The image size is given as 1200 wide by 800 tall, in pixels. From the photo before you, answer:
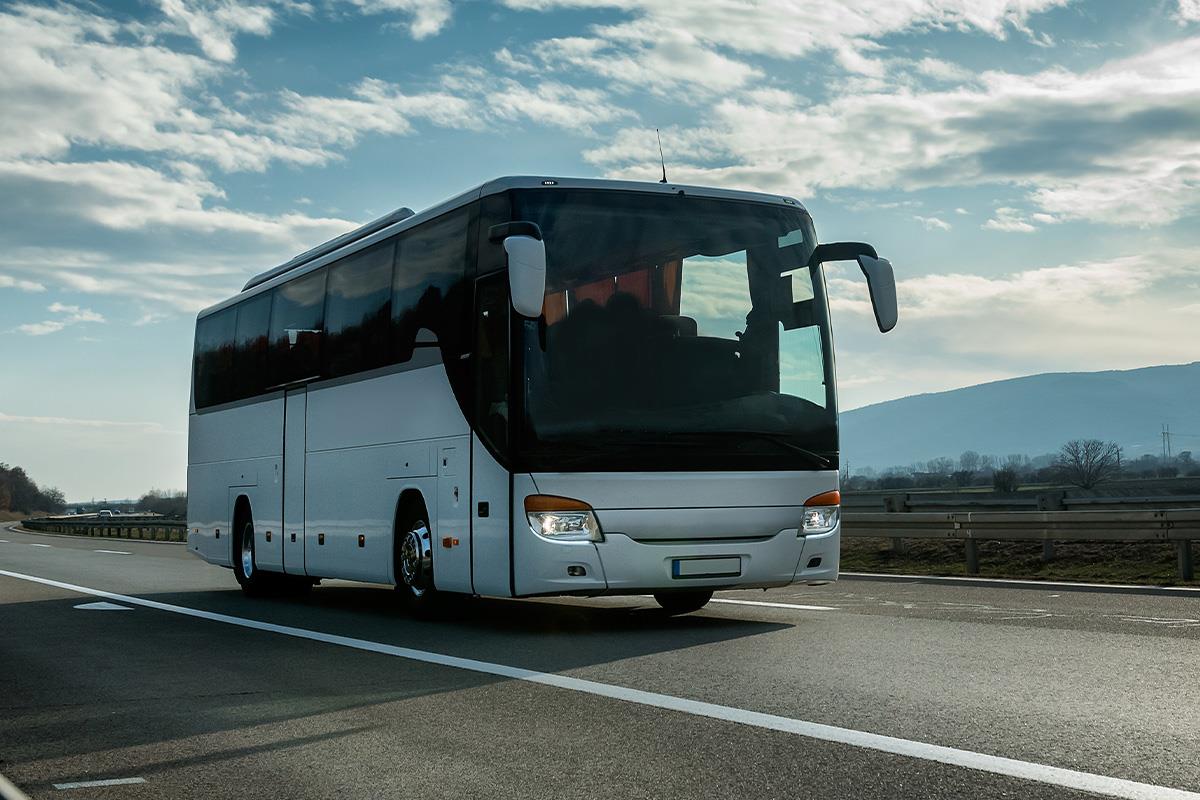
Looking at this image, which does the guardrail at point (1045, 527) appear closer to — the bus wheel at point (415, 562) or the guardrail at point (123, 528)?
the bus wheel at point (415, 562)

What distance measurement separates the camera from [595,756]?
234 inches

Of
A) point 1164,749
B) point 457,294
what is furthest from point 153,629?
point 1164,749

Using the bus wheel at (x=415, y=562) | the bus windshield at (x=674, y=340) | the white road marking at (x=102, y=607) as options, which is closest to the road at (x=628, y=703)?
the bus wheel at (x=415, y=562)

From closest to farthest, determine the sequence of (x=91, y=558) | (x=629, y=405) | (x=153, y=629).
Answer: (x=629, y=405) → (x=153, y=629) → (x=91, y=558)

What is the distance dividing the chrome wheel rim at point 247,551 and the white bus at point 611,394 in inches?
190

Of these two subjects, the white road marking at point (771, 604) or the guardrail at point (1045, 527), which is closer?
the white road marking at point (771, 604)

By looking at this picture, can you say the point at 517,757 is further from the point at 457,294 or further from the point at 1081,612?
the point at 1081,612

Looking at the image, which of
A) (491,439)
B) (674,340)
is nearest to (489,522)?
(491,439)

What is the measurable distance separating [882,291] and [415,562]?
487cm

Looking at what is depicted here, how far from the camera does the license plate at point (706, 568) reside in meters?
11.0

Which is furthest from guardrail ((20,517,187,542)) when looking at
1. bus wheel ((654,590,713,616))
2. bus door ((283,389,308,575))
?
bus wheel ((654,590,713,616))

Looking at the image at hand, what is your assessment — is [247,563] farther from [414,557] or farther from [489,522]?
[489,522]

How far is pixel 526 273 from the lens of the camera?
10242 mm

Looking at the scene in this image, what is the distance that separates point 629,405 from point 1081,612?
433 centimetres
